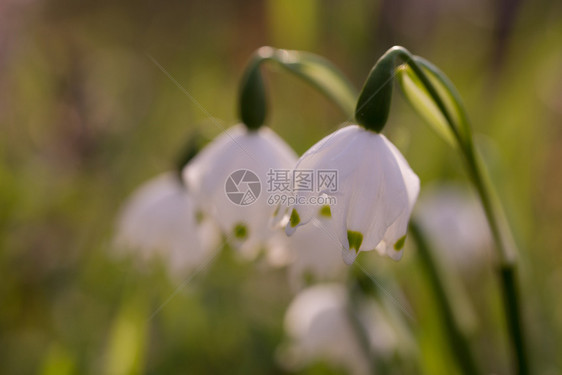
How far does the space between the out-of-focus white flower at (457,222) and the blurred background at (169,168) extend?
0.06 m

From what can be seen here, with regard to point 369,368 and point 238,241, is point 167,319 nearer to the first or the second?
point 369,368

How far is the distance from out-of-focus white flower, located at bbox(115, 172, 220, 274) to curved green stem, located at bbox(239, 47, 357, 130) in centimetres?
24

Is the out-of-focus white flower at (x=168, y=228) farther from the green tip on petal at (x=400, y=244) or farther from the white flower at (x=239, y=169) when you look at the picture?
the green tip on petal at (x=400, y=244)

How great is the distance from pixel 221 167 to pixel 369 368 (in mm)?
455

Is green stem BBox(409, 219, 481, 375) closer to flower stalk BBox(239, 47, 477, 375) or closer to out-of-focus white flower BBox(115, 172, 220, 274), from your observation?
flower stalk BBox(239, 47, 477, 375)

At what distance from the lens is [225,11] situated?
3902mm

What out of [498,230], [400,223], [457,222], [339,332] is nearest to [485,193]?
[498,230]

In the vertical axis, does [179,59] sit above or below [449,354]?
above

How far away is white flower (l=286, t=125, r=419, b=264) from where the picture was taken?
24.6 inches

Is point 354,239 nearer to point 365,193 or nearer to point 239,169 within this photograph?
point 365,193

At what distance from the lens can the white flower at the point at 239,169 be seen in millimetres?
798

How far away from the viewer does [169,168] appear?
217cm

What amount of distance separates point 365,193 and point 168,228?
0.47m

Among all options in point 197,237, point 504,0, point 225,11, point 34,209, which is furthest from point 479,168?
point 504,0
